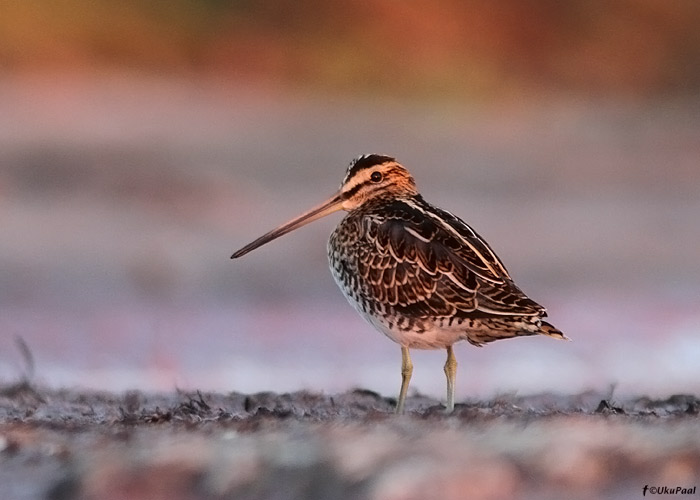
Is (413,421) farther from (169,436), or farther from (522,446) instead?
(169,436)

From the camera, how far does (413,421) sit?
467cm

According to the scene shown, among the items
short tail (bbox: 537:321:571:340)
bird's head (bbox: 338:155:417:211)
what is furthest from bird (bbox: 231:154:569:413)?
bird's head (bbox: 338:155:417:211)

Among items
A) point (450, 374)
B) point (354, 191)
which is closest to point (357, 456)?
point (450, 374)

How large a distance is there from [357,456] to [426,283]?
129cm

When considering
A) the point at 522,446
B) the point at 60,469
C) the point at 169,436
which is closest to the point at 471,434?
the point at 522,446

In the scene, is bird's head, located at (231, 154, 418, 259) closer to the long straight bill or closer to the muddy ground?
the long straight bill

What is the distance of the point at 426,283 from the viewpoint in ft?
17.6

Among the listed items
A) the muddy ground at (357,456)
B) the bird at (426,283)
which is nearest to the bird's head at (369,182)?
the bird at (426,283)

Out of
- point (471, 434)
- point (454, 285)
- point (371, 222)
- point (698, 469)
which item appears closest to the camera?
point (698, 469)

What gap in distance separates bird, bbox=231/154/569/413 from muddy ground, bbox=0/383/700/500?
1.59 ft

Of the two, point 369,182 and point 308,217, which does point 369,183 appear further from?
point 308,217

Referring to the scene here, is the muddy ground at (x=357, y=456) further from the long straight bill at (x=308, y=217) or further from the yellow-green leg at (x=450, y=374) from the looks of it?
the long straight bill at (x=308, y=217)

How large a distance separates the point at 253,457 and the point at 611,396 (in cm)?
213

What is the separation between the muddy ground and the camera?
411 cm
